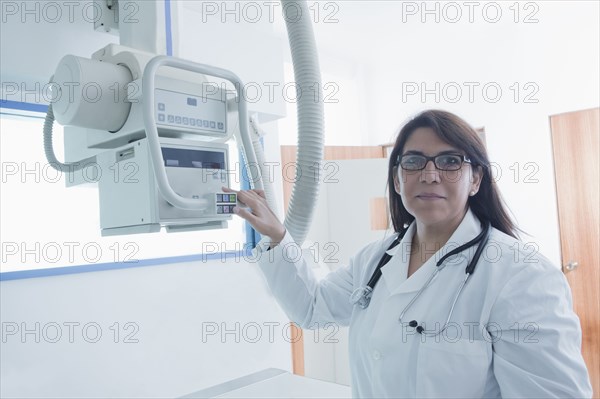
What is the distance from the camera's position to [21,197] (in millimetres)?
1689

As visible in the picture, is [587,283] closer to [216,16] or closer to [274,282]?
[274,282]

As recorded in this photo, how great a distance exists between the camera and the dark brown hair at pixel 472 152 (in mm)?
1051

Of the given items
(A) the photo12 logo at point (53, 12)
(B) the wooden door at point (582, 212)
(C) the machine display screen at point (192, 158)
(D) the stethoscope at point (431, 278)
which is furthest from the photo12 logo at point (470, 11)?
(C) the machine display screen at point (192, 158)

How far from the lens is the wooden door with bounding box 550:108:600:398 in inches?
105

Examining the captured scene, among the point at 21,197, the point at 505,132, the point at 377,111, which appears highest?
the point at 377,111

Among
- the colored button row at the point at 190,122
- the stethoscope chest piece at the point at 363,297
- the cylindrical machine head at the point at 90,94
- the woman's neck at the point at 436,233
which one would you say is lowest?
the stethoscope chest piece at the point at 363,297

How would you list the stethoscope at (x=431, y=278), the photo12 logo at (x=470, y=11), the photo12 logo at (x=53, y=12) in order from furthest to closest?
the photo12 logo at (x=470, y=11) → the photo12 logo at (x=53, y=12) → the stethoscope at (x=431, y=278)

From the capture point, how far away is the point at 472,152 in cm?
105

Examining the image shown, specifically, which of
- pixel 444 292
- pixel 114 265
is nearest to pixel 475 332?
pixel 444 292

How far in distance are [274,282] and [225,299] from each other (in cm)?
101

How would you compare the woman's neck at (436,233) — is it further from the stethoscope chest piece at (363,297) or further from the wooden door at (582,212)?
the wooden door at (582,212)

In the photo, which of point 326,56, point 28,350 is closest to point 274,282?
point 28,350

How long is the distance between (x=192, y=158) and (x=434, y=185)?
499mm

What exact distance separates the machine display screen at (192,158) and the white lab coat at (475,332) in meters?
0.29
